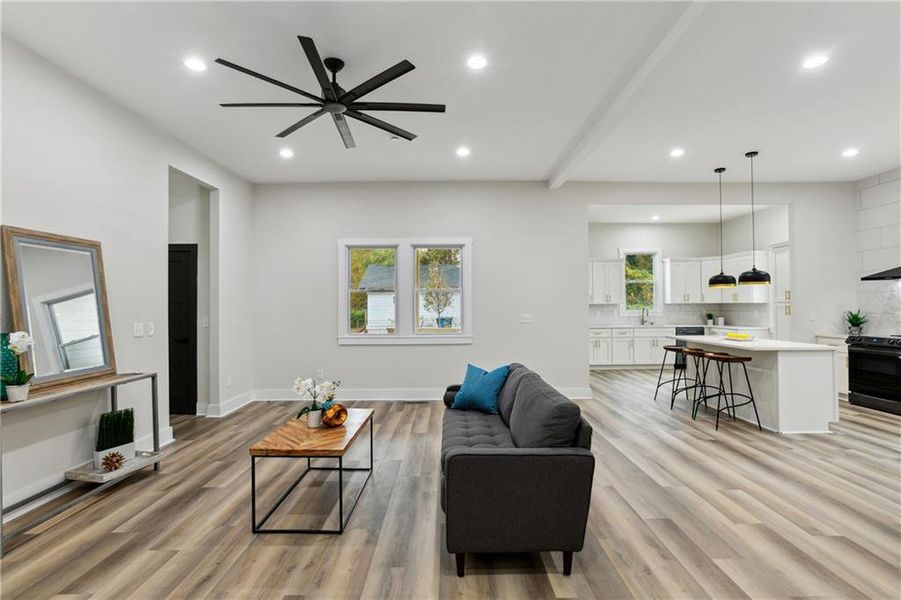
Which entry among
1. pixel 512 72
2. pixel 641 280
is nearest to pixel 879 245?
pixel 641 280

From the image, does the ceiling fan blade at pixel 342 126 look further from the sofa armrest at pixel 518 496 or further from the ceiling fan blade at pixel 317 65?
the sofa armrest at pixel 518 496

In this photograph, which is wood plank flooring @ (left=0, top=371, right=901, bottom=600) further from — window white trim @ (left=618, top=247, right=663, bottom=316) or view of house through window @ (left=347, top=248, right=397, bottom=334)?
window white trim @ (left=618, top=247, right=663, bottom=316)

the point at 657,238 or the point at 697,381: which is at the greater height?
the point at 657,238

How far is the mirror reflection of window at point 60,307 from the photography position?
2.85 metres

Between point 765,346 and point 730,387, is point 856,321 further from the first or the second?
point 765,346

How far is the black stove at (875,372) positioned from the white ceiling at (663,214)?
292 centimetres

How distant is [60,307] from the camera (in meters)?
3.04

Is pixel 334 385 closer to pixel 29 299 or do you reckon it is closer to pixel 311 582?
pixel 311 582

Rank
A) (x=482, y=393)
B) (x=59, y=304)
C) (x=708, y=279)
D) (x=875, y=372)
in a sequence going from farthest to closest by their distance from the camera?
(x=708, y=279) → (x=875, y=372) → (x=482, y=393) → (x=59, y=304)

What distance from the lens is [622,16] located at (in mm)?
2586

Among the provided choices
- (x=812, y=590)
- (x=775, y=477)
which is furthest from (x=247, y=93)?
(x=775, y=477)

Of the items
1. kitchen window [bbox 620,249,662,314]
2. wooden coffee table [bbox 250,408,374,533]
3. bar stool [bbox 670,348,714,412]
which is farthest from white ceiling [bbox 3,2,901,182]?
kitchen window [bbox 620,249,662,314]

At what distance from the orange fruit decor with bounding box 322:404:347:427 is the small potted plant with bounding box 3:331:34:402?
5.76 feet

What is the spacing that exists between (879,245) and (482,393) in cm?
618
